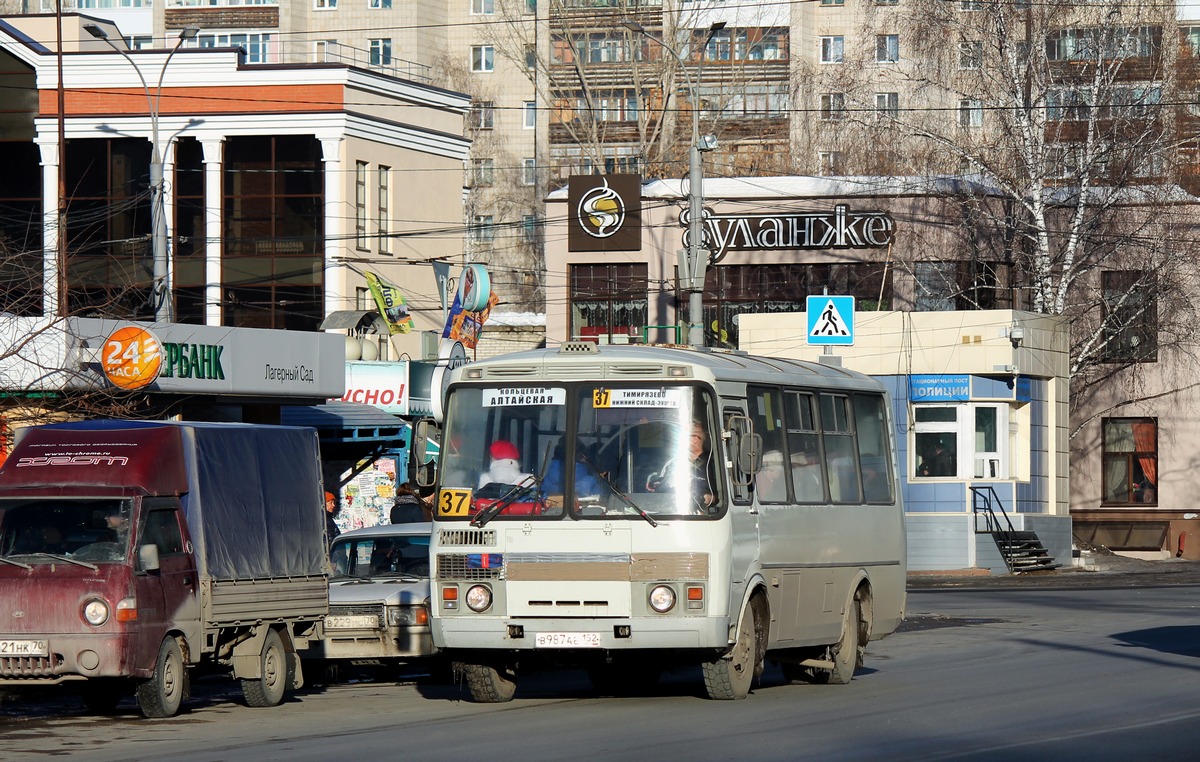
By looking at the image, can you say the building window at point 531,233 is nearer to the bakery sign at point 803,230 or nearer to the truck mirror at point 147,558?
the bakery sign at point 803,230

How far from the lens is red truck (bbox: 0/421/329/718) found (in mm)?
14609

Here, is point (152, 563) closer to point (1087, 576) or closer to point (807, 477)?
point (807, 477)

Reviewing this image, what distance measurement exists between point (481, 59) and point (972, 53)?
152 ft

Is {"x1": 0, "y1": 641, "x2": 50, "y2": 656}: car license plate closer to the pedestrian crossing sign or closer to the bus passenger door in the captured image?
the bus passenger door

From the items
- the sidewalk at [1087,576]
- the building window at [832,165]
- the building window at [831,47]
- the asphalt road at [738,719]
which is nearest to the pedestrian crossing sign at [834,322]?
the sidewalk at [1087,576]

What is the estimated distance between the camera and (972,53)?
49031mm

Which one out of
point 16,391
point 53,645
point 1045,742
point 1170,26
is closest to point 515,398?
point 53,645

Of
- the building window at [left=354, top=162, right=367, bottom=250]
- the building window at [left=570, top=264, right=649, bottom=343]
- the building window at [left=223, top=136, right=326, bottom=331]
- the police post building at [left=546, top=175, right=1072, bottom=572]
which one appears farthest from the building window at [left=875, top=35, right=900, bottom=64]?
the building window at [left=223, top=136, right=326, bottom=331]

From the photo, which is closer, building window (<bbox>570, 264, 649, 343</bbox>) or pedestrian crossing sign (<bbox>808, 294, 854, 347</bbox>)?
pedestrian crossing sign (<bbox>808, 294, 854, 347</bbox>)

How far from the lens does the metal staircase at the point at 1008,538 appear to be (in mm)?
43781

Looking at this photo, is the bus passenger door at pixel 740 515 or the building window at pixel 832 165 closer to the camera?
the bus passenger door at pixel 740 515

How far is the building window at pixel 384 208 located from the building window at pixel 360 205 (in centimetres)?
74

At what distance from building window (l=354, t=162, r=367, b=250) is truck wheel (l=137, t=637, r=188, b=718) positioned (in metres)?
40.4

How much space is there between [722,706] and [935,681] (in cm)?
327
